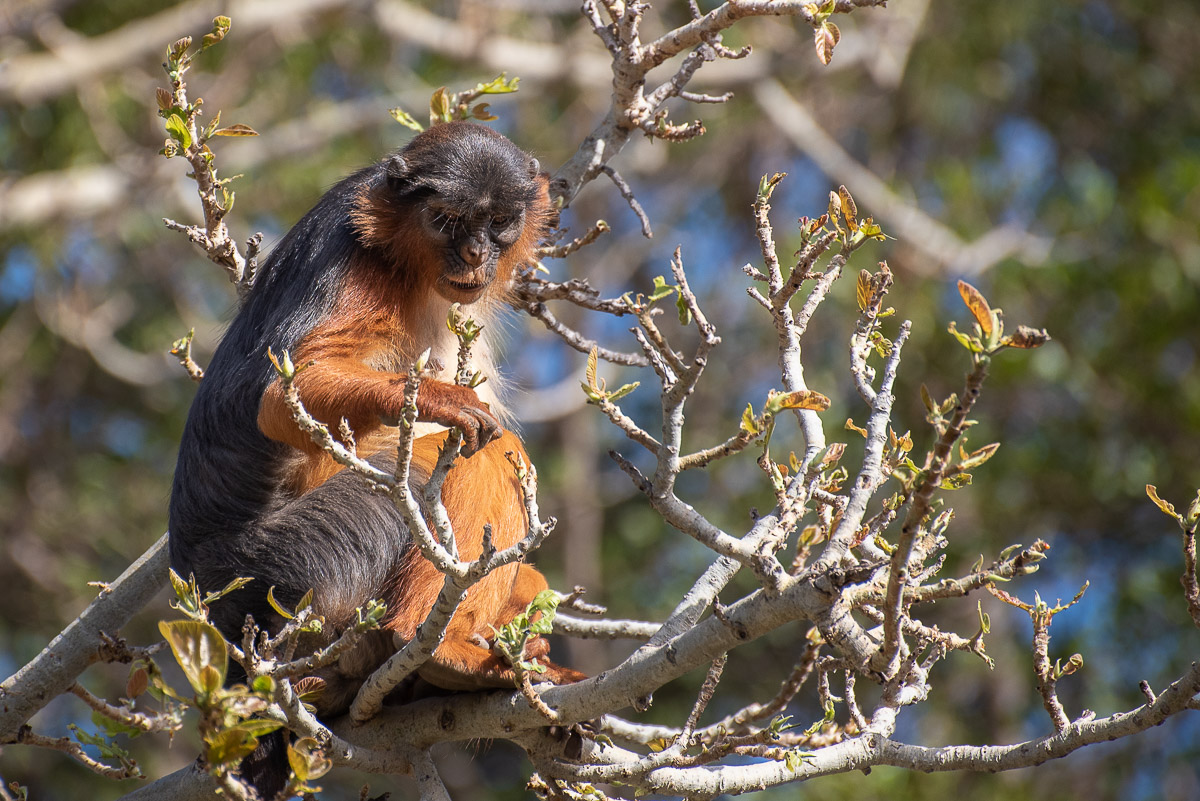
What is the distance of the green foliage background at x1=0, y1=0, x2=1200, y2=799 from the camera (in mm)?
10117

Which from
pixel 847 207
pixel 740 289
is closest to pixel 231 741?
pixel 847 207

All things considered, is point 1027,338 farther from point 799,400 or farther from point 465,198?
point 465,198

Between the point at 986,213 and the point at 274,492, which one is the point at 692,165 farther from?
the point at 274,492

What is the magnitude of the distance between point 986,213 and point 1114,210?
181 cm

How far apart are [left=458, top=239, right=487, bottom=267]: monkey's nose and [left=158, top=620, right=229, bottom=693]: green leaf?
93.0 inches

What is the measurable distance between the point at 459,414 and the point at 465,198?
1428mm

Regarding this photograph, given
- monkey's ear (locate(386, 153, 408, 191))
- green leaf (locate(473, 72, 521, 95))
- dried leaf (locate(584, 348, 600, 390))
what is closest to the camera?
dried leaf (locate(584, 348, 600, 390))

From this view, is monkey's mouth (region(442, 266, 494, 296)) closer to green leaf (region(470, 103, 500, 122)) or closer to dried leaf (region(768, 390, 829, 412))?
green leaf (region(470, 103, 500, 122))

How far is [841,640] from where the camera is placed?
3156 mm

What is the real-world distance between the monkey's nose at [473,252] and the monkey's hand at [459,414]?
43.3 inches

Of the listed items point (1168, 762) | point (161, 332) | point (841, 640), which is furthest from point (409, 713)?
point (161, 332)

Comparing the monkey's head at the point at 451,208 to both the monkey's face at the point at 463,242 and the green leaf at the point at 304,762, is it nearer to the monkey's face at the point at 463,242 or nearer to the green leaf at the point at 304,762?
the monkey's face at the point at 463,242

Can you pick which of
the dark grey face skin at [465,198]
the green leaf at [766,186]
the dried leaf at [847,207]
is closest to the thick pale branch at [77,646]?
the dark grey face skin at [465,198]

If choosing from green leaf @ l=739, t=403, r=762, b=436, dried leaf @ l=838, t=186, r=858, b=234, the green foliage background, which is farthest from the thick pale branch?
the green foliage background
